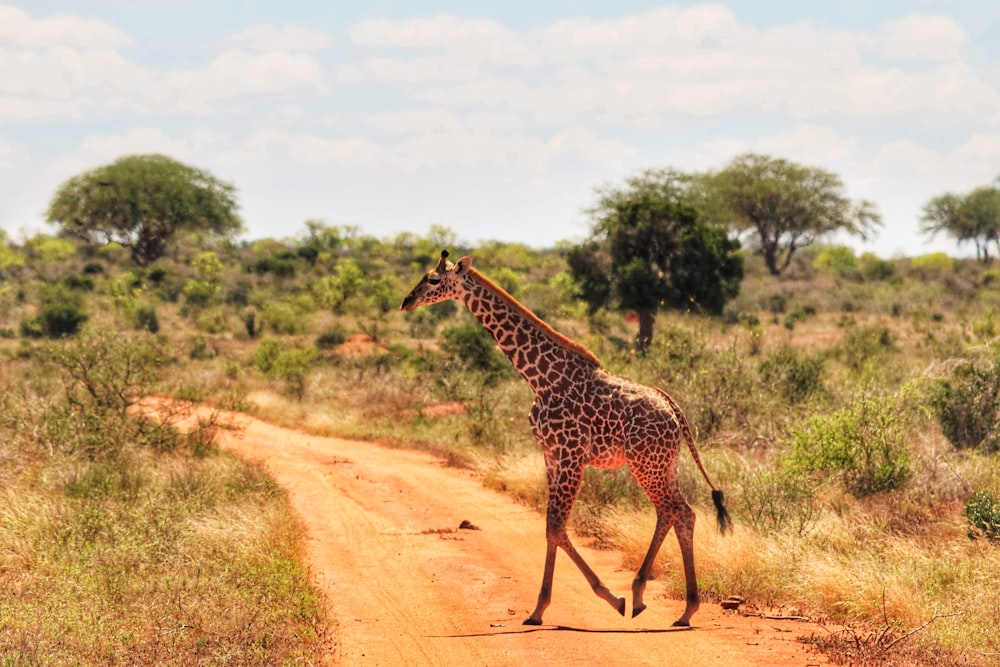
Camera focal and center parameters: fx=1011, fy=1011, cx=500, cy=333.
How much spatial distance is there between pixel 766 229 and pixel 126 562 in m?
Result: 55.2

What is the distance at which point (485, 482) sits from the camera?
568 inches

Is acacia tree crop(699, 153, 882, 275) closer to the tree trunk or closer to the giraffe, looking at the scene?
the tree trunk

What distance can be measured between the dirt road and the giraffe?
359 millimetres

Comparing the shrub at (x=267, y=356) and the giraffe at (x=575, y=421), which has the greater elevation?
the giraffe at (x=575, y=421)

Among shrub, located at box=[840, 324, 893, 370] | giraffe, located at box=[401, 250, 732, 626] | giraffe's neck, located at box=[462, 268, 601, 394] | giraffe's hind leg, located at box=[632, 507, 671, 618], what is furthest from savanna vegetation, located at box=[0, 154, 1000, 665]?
giraffe's neck, located at box=[462, 268, 601, 394]

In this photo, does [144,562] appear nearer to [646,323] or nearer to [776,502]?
[776,502]

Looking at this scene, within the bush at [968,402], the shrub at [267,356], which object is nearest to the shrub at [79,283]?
the shrub at [267,356]

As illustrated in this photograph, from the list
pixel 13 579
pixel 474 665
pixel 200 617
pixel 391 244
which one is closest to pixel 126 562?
pixel 13 579

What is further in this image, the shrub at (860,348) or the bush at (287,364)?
the bush at (287,364)

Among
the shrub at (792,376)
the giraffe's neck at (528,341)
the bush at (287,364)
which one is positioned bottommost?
the bush at (287,364)

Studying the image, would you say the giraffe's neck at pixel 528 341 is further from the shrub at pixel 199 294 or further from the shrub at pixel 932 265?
the shrub at pixel 932 265

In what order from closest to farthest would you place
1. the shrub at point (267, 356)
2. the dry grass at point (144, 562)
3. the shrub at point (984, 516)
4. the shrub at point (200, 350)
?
the dry grass at point (144, 562)
the shrub at point (984, 516)
the shrub at point (267, 356)
the shrub at point (200, 350)

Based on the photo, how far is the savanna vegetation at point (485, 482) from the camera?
7.76m

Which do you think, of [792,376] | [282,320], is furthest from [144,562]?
[282,320]
